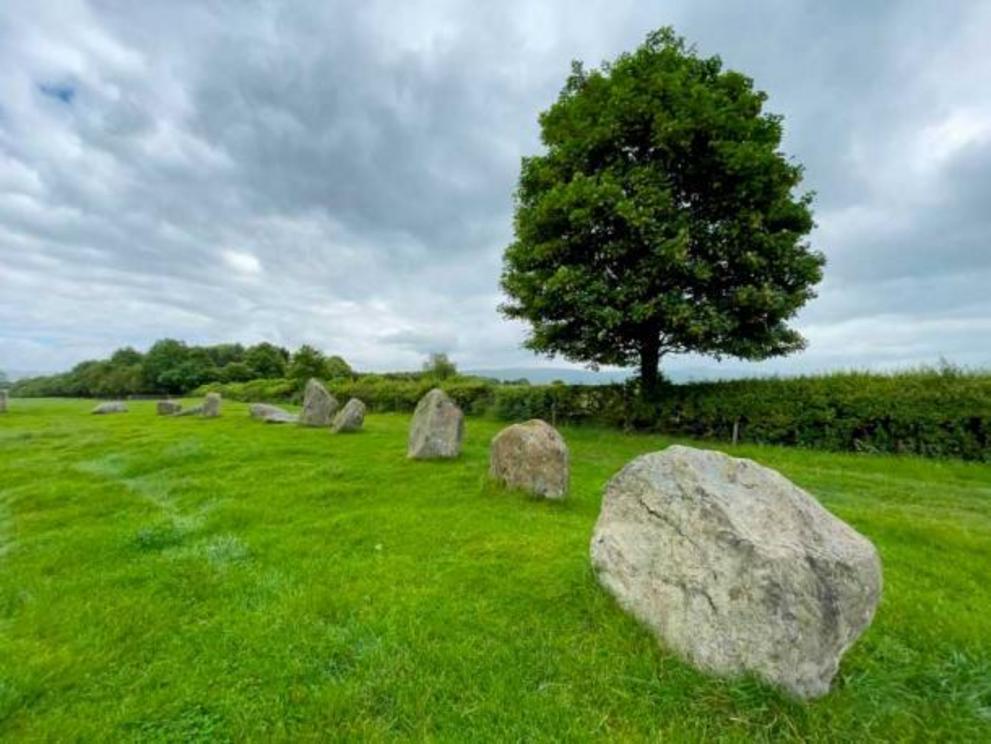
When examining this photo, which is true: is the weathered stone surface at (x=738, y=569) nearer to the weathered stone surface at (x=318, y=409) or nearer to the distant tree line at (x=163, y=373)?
the weathered stone surface at (x=318, y=409)

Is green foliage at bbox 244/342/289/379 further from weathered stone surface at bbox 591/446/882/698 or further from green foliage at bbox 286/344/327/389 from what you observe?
weathered stone surface at bbox 591/446/882/698

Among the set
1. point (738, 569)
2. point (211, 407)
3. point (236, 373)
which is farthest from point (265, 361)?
point (738, 569)

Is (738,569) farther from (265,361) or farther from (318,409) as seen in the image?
(265,361)

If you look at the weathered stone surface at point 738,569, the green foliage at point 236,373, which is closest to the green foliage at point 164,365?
the green foliage at point 236,373

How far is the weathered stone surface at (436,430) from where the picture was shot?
1298 cm

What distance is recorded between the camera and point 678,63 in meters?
17.7

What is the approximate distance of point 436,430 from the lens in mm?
13109

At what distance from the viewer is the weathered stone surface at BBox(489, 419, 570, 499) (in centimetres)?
909

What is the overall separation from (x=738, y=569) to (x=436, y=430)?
991 cm

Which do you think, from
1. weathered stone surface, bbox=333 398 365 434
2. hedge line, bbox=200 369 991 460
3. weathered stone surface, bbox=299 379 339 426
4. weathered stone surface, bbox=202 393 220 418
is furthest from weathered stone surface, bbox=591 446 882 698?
weathered stone surface, bbox=202 393 220 418

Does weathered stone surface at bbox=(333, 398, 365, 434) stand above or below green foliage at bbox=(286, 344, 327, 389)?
below

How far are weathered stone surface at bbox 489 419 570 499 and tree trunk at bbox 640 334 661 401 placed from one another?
10.9m

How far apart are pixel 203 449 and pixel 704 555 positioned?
1455 centimetres

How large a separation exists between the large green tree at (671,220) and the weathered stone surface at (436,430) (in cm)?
642
